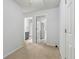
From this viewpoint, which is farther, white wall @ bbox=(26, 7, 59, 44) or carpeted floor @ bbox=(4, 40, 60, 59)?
white wall @ bbox=(26, 7, 59, 44)

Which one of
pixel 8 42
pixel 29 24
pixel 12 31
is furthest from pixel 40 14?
pixel 29 24

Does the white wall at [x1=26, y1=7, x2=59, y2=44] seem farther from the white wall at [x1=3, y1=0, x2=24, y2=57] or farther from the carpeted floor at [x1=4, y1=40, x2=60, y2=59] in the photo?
the white wall at [x1=3, y1=0, x2=24, y2=57]

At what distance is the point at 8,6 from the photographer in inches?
129

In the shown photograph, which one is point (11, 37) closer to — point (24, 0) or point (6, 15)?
point (6, 15)

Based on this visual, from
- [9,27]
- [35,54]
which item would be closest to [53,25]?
[35,54]

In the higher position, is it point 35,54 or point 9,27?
point 9,27

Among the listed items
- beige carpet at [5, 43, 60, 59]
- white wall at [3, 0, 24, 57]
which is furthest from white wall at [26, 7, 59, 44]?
white wall at [3, 0, 24, 57]

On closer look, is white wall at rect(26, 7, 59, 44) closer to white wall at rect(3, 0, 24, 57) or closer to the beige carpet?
the beige carpet

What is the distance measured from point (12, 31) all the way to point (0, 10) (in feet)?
9.87

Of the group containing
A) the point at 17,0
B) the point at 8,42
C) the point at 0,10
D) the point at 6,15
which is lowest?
the point at 8,42

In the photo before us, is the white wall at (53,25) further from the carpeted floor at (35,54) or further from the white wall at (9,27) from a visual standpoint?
the white wall at (9,27)

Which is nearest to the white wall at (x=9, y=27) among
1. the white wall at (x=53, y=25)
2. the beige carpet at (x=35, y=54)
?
the beige carpet at (x=35, y=54)

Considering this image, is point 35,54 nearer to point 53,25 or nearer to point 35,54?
point 35,54

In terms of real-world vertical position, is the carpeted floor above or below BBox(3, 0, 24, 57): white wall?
below
